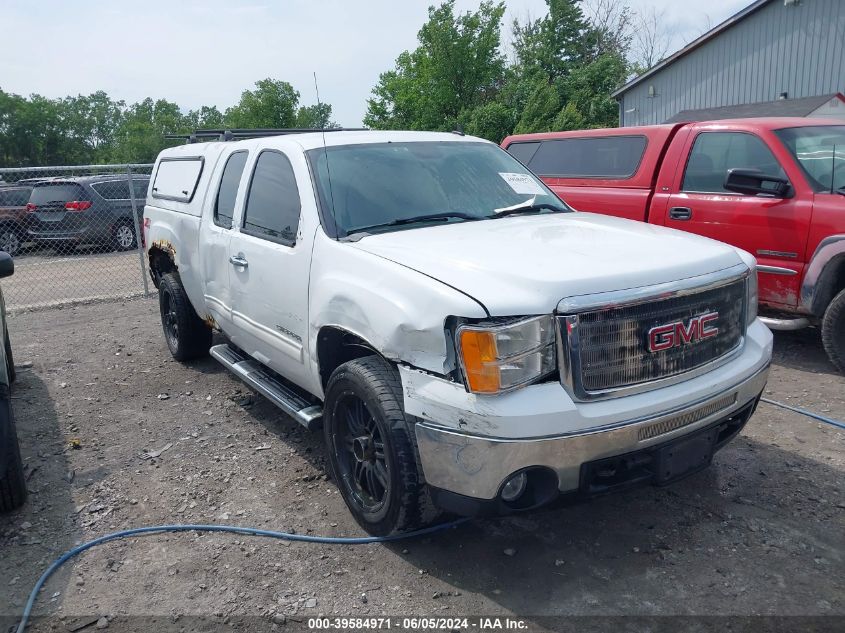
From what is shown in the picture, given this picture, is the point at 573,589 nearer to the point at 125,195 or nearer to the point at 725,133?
the point at 725,133

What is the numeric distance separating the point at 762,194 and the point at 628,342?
3.56m

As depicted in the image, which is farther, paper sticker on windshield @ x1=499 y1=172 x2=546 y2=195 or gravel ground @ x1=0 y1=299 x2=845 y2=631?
paper sticker on windshield @ x1=499 y1=172 x2=546 y2=195

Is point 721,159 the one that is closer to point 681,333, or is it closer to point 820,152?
point 820,152

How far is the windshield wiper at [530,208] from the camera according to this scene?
4000mm

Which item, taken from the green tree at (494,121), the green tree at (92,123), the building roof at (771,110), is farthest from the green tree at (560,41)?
the green tree at (92,123)

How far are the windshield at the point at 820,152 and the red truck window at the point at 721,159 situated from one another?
0.18 meters

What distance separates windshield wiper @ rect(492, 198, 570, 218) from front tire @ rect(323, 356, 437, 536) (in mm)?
1311

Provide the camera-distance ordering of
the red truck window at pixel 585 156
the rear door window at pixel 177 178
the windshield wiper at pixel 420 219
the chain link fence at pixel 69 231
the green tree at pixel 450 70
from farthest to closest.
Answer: the green tree at pixel 450 70 → the chain link fence at pixel 69 231 → the red truck window at pixel 585 156 → the rear door window at pixel 177 178 → the windshield wiper at pixel 420 219

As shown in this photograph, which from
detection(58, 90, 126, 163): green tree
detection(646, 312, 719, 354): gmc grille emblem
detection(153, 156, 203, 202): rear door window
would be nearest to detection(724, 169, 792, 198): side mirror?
detection(646, 312, 719, 354): gmc grille emblem

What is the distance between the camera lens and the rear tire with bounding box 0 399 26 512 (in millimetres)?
3621

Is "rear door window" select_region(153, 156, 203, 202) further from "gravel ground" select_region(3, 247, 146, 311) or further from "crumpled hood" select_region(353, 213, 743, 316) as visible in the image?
"gravel ground" select_region(3, 247, 146, 311)

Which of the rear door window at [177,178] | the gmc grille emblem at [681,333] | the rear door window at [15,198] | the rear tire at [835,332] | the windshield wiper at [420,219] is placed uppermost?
the rear door window at [177,178]

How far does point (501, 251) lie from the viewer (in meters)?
3.10

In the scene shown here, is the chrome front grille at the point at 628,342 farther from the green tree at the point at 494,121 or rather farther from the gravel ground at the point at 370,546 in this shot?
the green tree at the point at 494,121
